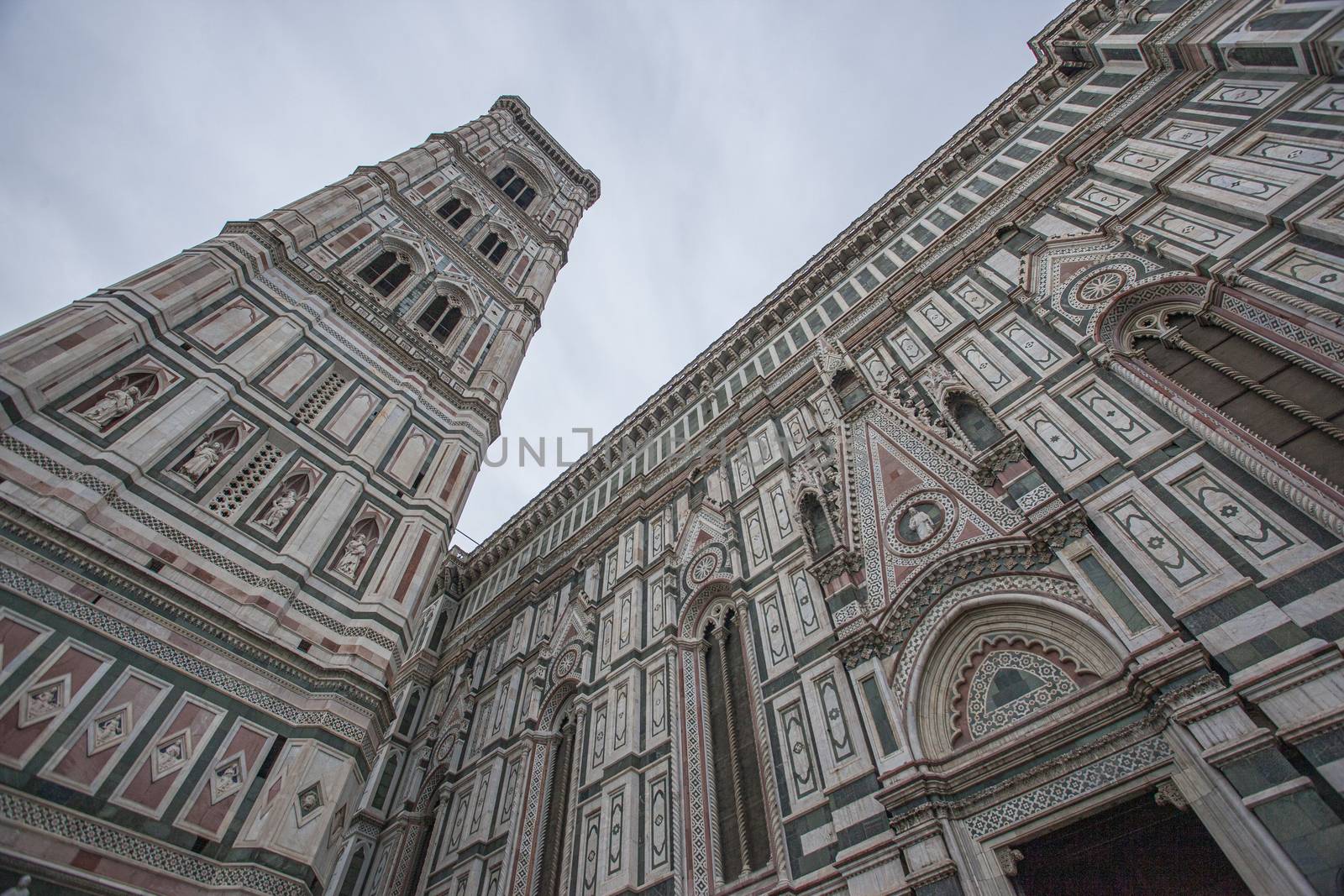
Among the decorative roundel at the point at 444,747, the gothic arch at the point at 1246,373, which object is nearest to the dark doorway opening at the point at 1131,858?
the gothic arch at the point at 1246,373

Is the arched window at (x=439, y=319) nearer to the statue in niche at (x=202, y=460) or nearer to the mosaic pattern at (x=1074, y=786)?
the statue in niche at (x=202, y=460)

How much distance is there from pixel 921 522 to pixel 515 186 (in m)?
22.0

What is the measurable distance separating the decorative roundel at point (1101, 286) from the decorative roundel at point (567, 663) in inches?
419

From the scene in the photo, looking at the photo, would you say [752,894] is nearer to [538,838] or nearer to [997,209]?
[538,838]

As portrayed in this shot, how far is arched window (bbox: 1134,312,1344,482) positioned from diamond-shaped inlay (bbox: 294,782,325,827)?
11.4 meters

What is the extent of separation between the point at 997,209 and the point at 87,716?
49.7 ft

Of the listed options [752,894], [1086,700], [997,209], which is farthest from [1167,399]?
[752,894]

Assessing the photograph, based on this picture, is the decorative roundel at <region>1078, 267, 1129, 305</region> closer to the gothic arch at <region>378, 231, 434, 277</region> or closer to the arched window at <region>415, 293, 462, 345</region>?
the arched window at <region>415, 293, 462, 345</region>

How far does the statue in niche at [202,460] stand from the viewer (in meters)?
9.80

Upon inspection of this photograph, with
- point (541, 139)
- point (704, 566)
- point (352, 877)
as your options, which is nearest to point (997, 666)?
point (704, 566)

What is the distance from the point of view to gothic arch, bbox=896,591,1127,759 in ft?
21.4

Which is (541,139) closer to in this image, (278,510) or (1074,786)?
(278,510)

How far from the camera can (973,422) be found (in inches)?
Answer: 373

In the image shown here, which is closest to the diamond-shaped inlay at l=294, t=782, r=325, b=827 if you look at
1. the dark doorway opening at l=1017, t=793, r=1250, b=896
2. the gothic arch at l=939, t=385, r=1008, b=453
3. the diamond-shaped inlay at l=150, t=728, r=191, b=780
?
the diamond-shaped inlay at l=150, t=728, r=191, b=780
